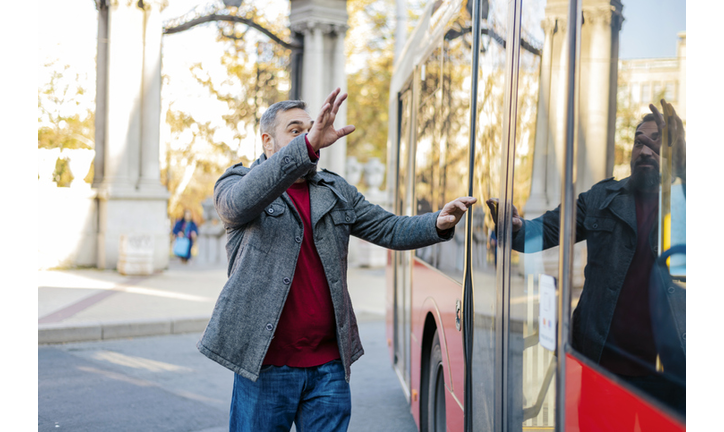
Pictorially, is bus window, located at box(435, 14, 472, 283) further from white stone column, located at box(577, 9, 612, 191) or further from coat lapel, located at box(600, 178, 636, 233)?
coat lapel, located at box(600, 178, 636, 233)

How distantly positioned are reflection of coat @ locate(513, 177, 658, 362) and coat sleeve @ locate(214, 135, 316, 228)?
89 cm

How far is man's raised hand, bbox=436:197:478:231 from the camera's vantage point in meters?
2.49

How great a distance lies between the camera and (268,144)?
2.56 meters

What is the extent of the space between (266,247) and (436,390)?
173cm

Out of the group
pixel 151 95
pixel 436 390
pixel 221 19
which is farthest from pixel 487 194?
pixel 151 95

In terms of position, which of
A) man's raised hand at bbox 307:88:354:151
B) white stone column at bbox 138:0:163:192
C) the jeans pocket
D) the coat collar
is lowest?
the jeans pocket

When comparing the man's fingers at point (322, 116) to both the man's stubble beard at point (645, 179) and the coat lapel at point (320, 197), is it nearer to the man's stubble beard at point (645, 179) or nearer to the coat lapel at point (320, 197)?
the coat lapel at point (320, 197)

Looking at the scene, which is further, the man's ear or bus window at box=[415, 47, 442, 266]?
bus window at box=[415, 47, 442, 266]

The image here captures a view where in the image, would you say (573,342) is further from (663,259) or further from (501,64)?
(501,64)

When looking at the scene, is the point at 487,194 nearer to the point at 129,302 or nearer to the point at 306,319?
the point at 306,319

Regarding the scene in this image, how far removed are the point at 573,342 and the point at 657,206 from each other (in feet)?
1.48

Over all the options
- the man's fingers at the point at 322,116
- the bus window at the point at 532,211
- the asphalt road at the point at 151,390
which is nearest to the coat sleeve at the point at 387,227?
the bus window at the point at 532,211

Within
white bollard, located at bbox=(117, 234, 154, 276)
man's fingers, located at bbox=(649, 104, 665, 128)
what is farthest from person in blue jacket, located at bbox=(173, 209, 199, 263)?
man's fingers, located at bbox=(649, 104, 665, 128)

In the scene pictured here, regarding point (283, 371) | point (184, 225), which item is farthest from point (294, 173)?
point (184, 225)
